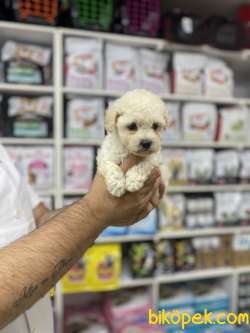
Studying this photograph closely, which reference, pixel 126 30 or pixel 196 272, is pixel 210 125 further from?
pixel 196 272

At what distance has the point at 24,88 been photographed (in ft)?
4.66

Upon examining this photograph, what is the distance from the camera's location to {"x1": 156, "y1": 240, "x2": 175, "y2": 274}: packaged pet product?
173 cm

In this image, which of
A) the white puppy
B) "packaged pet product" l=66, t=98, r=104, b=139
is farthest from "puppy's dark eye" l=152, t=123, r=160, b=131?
"packaged pet product" l=66, t=98, r=104, b=139

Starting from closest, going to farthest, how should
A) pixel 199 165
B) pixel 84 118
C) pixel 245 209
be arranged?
pixel 84 118 < pixel 199 165 < pixel 245 209

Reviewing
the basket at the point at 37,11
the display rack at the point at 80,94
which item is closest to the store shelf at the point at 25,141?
the display rack at the point at 80,94

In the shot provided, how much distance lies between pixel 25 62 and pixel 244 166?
1.38 meters

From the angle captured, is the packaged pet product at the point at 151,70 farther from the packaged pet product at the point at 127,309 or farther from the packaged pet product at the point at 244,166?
the packaged pet product at the point at 127,309

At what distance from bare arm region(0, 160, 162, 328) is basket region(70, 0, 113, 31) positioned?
1.11 meters

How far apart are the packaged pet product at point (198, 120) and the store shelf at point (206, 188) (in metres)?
0.28

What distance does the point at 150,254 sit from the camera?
1.66m

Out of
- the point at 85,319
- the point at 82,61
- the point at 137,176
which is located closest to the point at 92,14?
the point at 82,61

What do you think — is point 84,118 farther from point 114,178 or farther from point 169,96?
point 114,178

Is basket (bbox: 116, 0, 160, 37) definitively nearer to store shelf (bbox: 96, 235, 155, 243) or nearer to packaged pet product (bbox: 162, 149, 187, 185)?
packaged pet product (bbox: 162, 149, 187, 185)

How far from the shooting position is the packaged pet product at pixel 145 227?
162 cm
